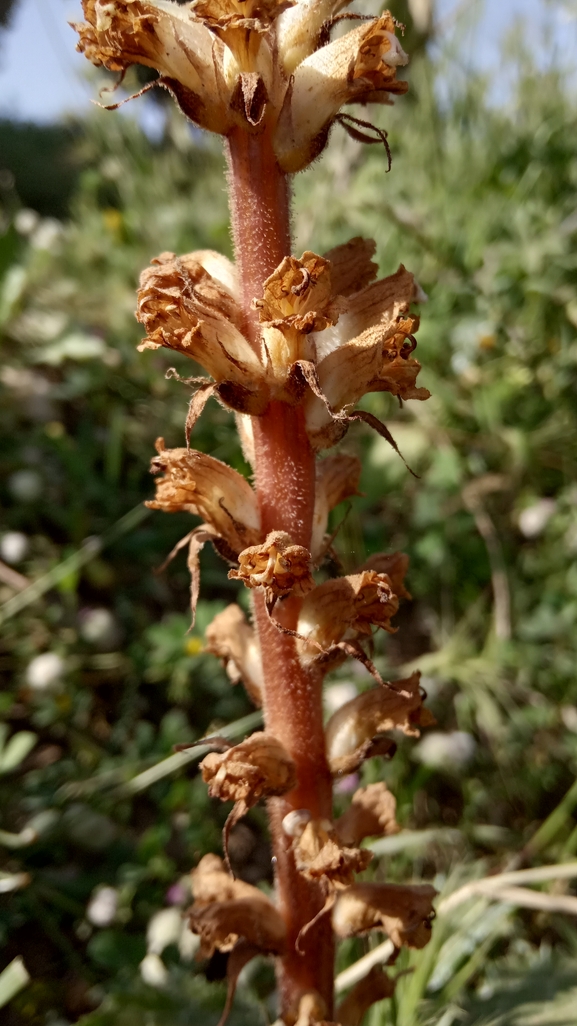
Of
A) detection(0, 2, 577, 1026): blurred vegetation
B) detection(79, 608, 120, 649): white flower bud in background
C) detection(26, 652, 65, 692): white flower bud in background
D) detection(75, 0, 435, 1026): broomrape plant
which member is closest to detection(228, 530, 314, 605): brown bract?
detection(75, 0, 435, 1026): broomrape plant

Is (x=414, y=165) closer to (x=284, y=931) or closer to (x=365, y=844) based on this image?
(x=365, y=844)

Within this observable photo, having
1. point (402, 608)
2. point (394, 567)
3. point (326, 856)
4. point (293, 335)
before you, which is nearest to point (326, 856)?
point (326, 856)

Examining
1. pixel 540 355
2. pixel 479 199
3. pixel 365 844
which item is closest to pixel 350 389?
pixel 365 844

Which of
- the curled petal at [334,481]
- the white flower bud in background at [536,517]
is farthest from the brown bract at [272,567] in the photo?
the white flower bud in background at [536,517]

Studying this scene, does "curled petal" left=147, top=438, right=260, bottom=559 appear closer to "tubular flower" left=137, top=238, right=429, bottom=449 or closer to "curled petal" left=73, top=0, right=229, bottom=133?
"tubular flower" left=137, top=238, right=429, bottom=449

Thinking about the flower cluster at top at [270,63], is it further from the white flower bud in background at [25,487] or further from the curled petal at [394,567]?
the white flower bud in background at [25,487]

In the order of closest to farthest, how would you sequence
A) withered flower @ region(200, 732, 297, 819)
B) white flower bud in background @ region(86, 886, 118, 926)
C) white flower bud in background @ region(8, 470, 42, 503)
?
withered flower @ region(200, 732, 297, 819) → white flower bud in background @ region(86, 886, 118, 926) → white flower bud in background @ region(8, 470, 42, 503)

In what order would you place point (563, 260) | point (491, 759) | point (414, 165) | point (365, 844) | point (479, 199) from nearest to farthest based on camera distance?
point (365, 844), point (491, 759), point (563, 260), point (479, 199), point (414, 165)
